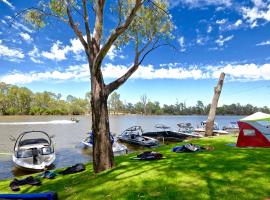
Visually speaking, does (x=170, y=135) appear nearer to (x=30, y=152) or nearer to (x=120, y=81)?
(x=30, y=152)

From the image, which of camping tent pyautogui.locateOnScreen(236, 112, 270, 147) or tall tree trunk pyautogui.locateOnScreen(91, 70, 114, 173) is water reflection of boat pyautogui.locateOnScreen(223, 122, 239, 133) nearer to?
camping tent pyautogui.locateOnScreen(236, 112, 270, 147)

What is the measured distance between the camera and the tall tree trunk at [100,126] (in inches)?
402

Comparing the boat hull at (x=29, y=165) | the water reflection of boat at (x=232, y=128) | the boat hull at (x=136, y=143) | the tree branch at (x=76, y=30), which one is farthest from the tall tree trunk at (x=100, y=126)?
the water reflection of boat at (x=232, y=128)

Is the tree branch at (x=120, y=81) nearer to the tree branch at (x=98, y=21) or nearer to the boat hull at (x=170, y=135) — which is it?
the tree branch at (x=98, y=21)

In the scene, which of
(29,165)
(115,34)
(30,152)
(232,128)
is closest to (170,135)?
(232,128)

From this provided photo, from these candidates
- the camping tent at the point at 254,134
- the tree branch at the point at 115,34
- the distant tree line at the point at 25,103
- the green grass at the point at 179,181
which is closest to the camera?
the green grass at the point at 179,181

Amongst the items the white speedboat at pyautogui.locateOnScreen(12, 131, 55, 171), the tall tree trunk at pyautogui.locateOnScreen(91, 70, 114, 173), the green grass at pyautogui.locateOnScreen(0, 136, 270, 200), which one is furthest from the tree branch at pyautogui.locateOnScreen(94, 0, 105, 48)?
the white speedboat at pyautogui.locateOnScreen(12, 131, 55, 171)

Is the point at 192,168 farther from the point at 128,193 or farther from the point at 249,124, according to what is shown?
the point at 249,124

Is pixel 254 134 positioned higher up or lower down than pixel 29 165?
higher up

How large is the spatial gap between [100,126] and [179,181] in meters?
3.80

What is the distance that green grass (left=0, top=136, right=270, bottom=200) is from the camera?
686 cm

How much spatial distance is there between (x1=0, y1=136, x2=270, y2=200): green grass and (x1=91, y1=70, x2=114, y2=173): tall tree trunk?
0.57m

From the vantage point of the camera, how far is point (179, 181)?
7.90 metres

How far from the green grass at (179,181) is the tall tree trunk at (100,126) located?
574 millimetres
